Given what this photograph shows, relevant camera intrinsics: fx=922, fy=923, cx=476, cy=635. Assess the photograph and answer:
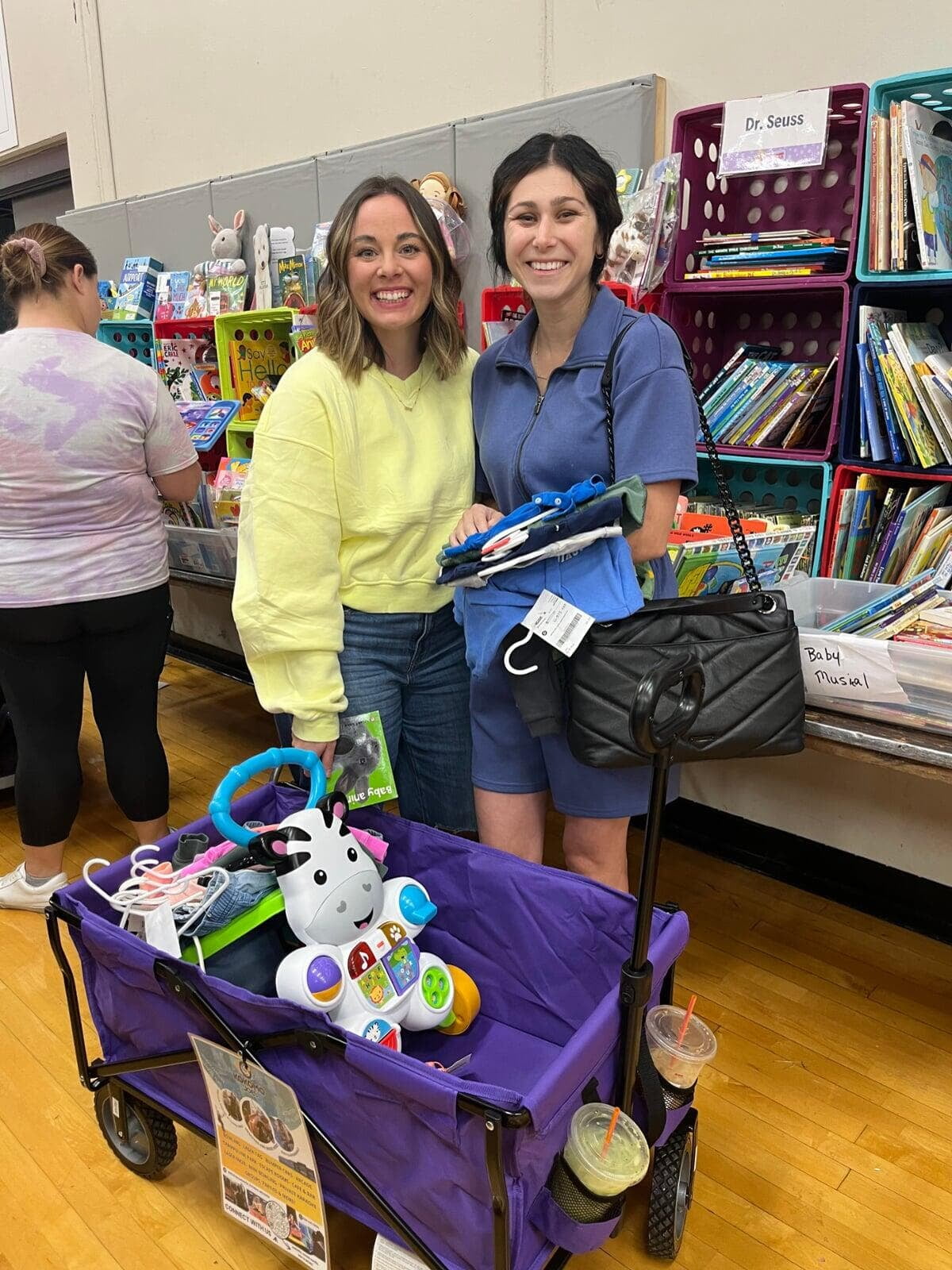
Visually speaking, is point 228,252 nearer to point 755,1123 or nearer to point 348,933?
point 348,933

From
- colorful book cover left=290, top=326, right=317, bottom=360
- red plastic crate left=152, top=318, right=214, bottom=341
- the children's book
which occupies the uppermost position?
red plastic crate left=152, top=318, right=214, bottom=341

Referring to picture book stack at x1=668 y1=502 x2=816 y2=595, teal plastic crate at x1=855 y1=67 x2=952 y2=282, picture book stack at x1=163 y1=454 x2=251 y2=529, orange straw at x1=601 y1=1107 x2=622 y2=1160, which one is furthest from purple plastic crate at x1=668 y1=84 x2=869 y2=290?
orange straw at x1=601 y1=1107 x2=622 y2=1160

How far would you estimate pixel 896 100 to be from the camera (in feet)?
5.72

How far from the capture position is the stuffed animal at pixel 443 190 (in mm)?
2684

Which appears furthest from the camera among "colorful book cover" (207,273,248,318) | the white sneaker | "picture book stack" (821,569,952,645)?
"colorful book cover" (207,273,248,318)

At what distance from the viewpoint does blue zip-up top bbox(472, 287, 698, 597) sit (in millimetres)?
1312

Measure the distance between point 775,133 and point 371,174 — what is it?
5.46 feet

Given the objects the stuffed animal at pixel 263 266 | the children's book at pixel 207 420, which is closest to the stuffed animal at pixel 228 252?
the stuffed animal at pixel 263 266

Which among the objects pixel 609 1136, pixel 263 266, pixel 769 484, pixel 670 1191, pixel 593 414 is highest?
pixel 263 266

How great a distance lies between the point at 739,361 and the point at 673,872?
130 cm

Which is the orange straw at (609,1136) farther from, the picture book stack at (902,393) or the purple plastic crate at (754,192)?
the purple plastic crate at (754,192)

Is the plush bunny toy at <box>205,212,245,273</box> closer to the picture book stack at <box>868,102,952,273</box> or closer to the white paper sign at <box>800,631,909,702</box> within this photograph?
the picture book stack at <box>868,102,952,273</box>

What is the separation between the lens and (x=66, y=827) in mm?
2336

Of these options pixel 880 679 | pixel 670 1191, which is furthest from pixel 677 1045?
pixel 880 679
